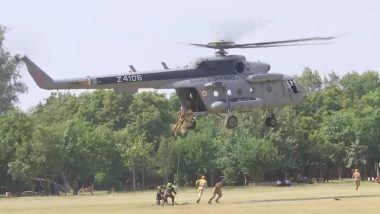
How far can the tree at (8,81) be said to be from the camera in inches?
3883

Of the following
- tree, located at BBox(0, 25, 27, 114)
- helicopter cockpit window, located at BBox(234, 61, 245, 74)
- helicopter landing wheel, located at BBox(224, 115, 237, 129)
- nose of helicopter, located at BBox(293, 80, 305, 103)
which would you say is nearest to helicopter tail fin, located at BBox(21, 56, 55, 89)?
helicopter landing wheel, located at BBox(224, 115, 237, 129)

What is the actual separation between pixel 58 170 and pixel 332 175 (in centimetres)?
3603

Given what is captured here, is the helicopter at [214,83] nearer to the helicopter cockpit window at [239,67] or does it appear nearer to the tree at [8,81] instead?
the helicopter cockpit window at [239,67]

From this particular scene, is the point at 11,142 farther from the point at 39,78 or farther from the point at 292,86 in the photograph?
the point at 292,86

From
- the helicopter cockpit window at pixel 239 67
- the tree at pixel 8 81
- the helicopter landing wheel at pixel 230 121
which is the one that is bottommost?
the helicopter landing wheel at pixel 230 121

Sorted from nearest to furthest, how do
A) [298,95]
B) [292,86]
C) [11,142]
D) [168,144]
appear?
[292,86]
[298,95]
[11,142]
[168,144]

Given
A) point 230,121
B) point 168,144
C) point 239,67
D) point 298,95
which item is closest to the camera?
point 230,121

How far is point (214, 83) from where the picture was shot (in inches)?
1828

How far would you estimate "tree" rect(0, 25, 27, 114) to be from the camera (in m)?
98.6

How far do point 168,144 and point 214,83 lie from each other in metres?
41.8

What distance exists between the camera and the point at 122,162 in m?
86.6

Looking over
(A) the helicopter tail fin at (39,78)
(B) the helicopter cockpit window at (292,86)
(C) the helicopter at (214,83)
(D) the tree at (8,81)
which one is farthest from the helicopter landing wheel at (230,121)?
(D) the tree at (8,81)

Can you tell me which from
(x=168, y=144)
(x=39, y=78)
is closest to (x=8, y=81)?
(x=168, y=144)

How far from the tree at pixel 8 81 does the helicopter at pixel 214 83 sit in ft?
177
